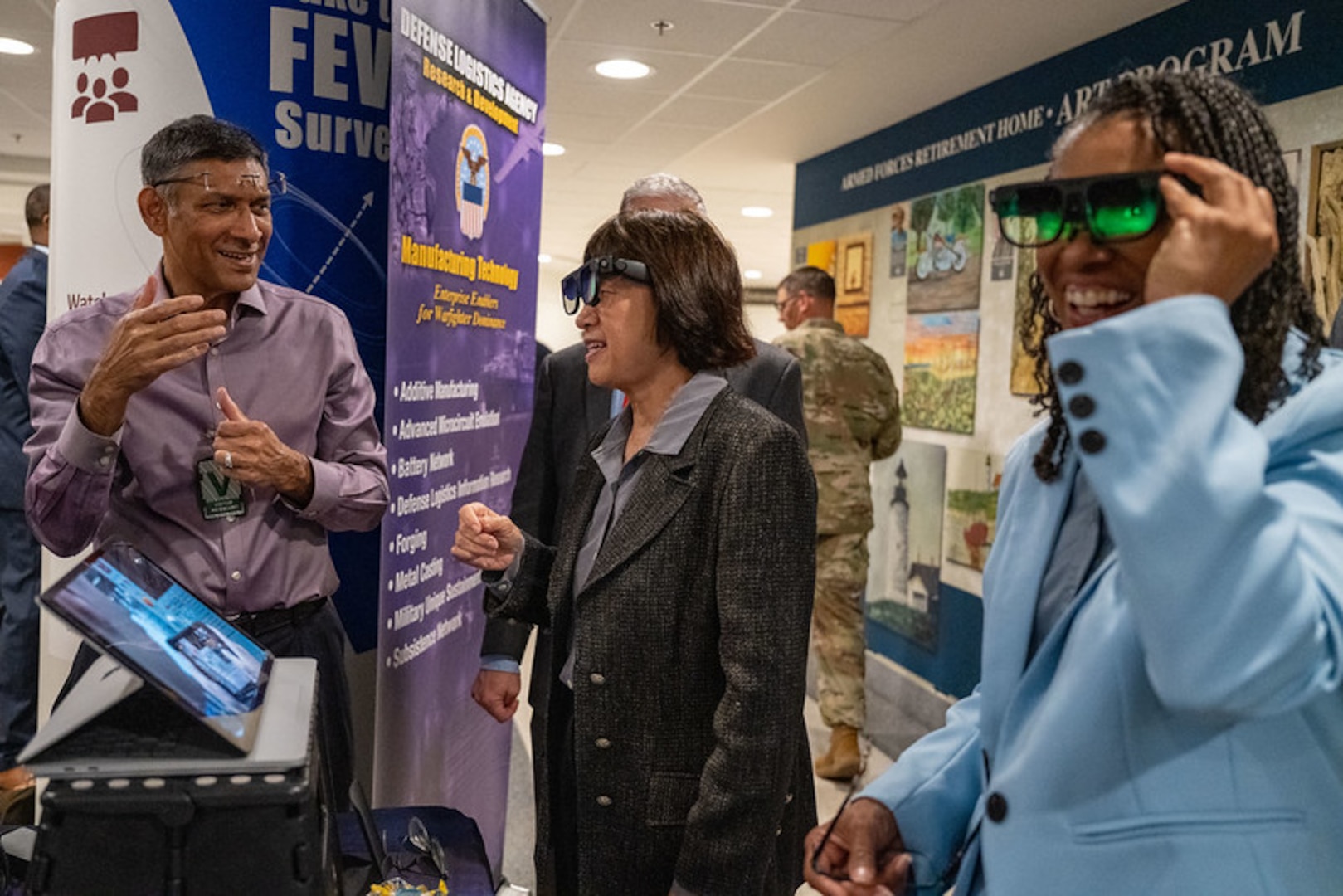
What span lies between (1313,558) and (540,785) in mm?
1239

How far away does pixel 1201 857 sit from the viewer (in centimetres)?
78

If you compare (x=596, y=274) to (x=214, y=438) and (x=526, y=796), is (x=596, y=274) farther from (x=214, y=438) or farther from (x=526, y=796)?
(x=526, y=796)

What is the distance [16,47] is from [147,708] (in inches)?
209

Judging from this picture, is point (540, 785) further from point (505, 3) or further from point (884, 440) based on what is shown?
point (884, 440)

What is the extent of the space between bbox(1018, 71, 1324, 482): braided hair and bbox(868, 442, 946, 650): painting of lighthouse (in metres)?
4.68

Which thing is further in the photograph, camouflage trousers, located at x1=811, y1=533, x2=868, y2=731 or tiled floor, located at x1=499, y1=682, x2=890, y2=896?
camouflage trousers, located at x1=811, y1=533, x2=868, y2=731

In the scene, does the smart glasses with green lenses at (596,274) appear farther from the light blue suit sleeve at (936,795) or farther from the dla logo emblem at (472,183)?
the dla logo emblem at (472,183)

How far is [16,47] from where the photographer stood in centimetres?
510

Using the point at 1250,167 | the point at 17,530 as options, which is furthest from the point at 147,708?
the point at 17,530

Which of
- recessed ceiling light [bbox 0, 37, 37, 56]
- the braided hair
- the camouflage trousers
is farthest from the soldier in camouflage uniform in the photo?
recessed ceiling light [bbox 0, 37, 37, 56]

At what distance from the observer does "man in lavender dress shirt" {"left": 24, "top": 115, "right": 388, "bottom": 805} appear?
1.66 metres

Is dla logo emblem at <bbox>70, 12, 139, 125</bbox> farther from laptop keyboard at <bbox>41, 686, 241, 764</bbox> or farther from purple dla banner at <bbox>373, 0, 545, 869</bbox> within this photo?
laptop keyboard at <bbox>41, 686, 241, 764</bbox>

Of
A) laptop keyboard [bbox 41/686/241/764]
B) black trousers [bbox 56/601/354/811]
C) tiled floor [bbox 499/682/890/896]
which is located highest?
laptop keyboard [bbox 41/686/241/764]

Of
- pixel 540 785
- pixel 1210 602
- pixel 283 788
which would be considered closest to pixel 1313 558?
pixel 1210 602
